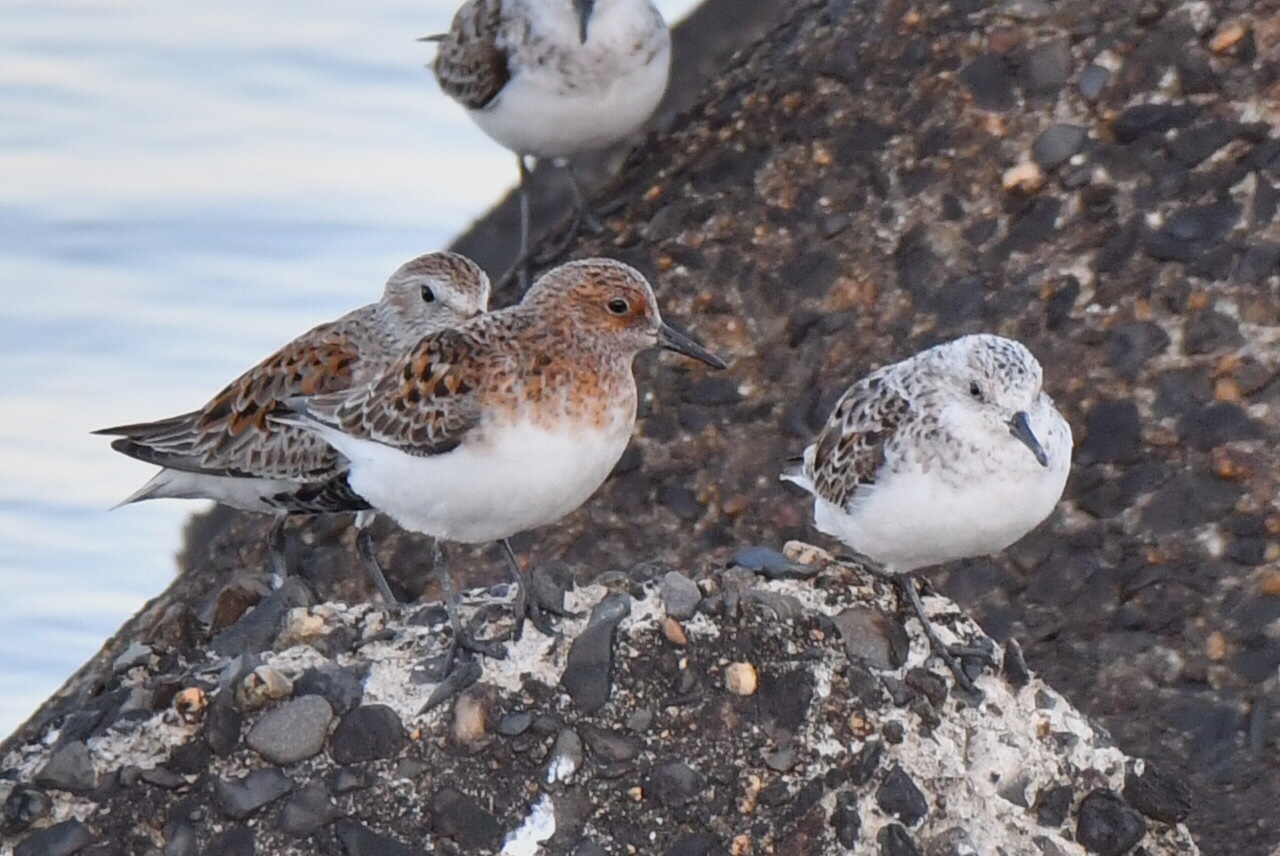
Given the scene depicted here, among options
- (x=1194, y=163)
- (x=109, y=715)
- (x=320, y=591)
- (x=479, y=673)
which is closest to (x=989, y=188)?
(x=1194, y=163)

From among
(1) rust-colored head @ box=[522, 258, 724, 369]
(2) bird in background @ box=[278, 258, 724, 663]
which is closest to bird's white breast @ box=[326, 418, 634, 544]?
(2) bird in background @ box=[278, 258, 724, 663]

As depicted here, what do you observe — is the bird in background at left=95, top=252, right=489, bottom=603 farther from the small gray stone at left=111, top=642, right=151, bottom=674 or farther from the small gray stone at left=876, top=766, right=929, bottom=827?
the small gray stone at left=876, top=766, right=929, bottom=827

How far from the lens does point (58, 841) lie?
199 inches

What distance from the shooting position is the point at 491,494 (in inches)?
231

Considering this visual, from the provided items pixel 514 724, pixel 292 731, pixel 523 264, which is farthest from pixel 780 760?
pixel 523 264

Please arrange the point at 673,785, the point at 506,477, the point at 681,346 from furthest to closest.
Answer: the point at 681,346, the point at 506,477, the point at 673,785

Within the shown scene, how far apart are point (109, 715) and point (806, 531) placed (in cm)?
305

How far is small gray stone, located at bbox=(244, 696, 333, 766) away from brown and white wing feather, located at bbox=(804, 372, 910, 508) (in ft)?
A: 6.36

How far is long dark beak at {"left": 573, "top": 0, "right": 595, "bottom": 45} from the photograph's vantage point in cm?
908

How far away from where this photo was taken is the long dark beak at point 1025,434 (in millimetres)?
6031

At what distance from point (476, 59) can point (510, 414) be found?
3.80 meters

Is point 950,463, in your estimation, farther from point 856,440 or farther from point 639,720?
point 639,720

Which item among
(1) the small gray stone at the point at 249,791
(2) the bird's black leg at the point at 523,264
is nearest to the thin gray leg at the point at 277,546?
(2) the bird's black leg at the point at 523,264

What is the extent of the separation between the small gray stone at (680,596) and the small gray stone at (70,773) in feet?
4.94
